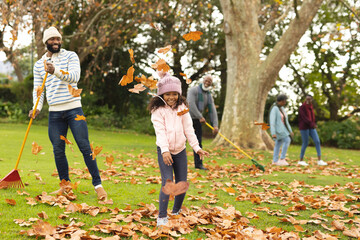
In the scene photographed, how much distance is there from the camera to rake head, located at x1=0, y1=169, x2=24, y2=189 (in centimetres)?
482

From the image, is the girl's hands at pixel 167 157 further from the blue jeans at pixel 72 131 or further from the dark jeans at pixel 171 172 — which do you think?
the blue jeans at pixel 72 131

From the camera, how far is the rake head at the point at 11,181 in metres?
4.82

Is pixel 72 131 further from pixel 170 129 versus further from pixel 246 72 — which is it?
pixel 246 72

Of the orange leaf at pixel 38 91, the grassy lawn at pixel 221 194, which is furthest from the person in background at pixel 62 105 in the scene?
the grassy lawn at pixel 221 194

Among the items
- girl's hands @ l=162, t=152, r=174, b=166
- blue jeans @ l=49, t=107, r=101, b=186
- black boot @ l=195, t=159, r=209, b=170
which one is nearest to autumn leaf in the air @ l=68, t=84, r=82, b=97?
blue jeans @ l=49, t=107, r=101, b=186

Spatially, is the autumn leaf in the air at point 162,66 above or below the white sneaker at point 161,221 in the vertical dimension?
above

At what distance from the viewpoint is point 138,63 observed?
23219 millimetres

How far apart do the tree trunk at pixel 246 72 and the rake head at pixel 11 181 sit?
841cm

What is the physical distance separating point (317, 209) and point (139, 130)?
17302mm

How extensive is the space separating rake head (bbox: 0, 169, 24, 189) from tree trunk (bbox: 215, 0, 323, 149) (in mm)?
8412

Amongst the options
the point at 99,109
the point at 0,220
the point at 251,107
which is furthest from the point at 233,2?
the point at 99,109

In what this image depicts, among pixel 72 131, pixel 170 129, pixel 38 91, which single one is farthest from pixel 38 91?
pixel 170 129

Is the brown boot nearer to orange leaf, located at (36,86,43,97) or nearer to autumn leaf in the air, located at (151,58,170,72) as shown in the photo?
orange leaf, located at (36,86,43,97)

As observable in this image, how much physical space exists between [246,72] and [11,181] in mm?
9306
